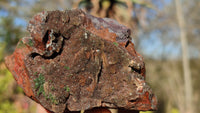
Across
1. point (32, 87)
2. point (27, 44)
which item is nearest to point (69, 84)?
point (32, 87)

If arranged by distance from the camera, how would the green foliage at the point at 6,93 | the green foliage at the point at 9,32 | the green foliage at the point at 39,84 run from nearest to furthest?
the green foliage at the point at 39,84, the green foliage at the point at 6,93, the green foliage at the point at 9,32

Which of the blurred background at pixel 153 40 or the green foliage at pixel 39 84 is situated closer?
the green foliage at pixel 39 84

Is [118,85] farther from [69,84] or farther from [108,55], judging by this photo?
[69,84]

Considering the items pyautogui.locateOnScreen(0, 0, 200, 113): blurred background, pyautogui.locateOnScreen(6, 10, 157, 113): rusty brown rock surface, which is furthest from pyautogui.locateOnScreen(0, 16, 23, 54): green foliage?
pyautogui.locateOnScreen(6, 10, 157, 113): rusty brown rock surface

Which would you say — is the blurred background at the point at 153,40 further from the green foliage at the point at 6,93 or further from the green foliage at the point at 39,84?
the green foliage at the point at 39,84

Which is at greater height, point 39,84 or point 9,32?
point 9,32

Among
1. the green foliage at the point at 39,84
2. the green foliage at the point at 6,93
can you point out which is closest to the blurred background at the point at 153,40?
the green foliage at the point at 6,93

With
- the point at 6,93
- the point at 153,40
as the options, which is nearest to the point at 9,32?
the point at 6,93

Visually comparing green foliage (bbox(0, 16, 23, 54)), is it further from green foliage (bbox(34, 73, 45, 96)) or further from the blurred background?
green foliage (bbox(34, 73, 45, 96))

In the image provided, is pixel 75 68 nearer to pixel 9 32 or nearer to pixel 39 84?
pixel 39 84
